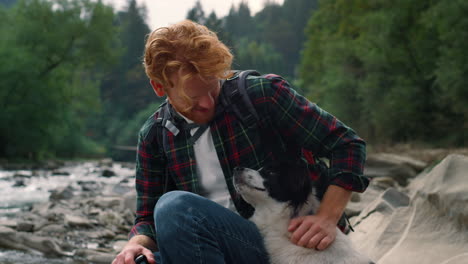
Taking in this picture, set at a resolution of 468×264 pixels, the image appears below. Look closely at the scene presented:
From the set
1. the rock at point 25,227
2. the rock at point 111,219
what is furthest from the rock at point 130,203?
the rock at point 25,227

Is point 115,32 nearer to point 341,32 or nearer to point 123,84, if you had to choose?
point 341,32

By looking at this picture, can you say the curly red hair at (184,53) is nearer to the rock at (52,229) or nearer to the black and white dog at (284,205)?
the black and white dog at (284,205)

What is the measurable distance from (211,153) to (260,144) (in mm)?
262

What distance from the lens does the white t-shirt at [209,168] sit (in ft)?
8.66

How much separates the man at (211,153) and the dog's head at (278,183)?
0.10 m

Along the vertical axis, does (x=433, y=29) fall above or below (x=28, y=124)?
above

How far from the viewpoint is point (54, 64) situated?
102 feet

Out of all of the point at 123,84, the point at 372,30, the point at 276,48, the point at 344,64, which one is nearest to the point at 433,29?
the point at 372,30

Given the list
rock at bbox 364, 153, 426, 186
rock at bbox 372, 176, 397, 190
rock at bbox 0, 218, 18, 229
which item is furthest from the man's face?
rock at bbox 364, 153, 426, 186

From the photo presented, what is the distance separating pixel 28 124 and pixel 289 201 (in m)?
29.2

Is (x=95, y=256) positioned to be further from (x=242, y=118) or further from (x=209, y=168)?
(x=242, y=118)

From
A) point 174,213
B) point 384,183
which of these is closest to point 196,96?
point 174,213

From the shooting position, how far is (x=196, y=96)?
2455mm

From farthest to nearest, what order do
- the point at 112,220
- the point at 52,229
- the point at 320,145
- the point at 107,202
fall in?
the point at 107,202
the point at 112,220
the point at 52,229
the point at 320,145
